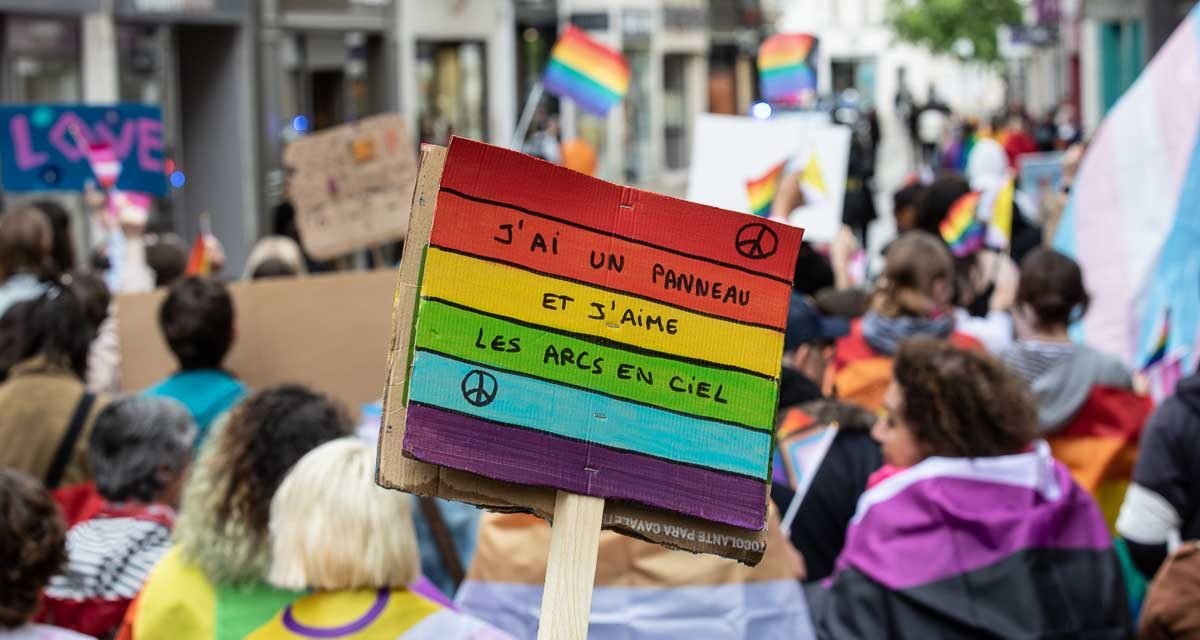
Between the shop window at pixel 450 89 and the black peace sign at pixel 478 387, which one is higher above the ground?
the black peace sign at pixel 478 387

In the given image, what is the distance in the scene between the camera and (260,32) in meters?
20.0

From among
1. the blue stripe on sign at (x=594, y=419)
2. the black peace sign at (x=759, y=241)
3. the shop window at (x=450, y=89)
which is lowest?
the shop window at (x=450, y=89)

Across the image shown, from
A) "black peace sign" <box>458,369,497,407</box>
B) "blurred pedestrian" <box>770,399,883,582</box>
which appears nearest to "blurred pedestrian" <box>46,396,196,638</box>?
"blurred pedestrian" <box>770,399,883,582</box>

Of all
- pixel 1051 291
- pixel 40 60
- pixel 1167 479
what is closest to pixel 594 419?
pixel 1167 479

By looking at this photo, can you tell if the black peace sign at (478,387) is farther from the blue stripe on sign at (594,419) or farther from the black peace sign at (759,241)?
the black peace sign at (759,241)

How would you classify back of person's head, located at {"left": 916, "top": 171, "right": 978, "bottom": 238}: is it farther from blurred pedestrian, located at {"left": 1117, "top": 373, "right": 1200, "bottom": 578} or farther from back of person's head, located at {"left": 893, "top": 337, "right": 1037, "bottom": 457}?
back of person's head, located at {"left": 893, "top": 337, "right": 1037, "bottom": 457}

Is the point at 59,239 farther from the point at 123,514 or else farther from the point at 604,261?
the point at 604,261

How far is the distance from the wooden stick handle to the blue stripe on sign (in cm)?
9

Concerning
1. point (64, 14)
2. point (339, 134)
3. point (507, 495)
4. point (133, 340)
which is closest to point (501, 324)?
point (507, 495)

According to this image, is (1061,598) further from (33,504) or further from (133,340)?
(133,340)

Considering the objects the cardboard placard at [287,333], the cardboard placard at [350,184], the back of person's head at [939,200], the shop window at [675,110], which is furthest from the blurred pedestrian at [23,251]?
the shop window at [675,110]

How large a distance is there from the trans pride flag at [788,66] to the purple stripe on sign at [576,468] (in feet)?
25.2

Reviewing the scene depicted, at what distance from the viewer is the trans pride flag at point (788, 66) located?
980cm

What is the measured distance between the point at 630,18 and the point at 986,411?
35.5 meters
